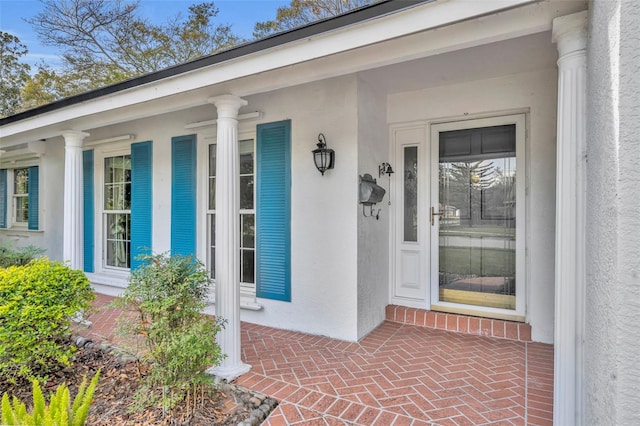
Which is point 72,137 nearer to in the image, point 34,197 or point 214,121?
point 214,121

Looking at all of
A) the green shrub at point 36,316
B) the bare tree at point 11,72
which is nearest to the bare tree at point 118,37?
the bare tree at point 11,72

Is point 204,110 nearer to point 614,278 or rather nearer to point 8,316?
point 8,316

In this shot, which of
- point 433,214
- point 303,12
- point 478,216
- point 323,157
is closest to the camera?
point 323,157

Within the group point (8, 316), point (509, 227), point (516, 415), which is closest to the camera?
point (516, 415)

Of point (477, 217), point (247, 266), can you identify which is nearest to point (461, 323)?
point (477, 217)

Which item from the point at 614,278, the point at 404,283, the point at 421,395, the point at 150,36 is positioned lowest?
the point at 421,395

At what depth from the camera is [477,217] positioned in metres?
4.27

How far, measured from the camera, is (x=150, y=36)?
1109cm

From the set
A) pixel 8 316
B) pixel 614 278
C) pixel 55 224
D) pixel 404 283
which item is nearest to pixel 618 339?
pixel 614 278

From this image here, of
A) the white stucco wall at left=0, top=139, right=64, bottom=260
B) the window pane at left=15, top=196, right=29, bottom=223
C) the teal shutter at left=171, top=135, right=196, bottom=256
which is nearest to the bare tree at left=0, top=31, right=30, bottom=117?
the window pane at left=15, top=196, right=29, bottom=223

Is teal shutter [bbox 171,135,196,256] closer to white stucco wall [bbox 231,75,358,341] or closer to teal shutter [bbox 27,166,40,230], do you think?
white stucco wall [bbox 231,75,358,341]

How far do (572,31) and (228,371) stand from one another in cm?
359

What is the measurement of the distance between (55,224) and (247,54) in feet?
21.8

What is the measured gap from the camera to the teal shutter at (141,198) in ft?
18.0
